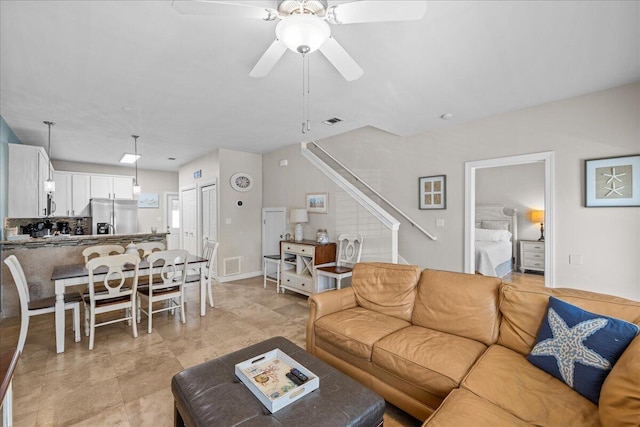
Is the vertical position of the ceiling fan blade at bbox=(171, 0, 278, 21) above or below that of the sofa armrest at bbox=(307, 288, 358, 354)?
above

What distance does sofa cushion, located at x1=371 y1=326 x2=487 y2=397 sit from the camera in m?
1.55

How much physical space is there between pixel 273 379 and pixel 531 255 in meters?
6.11

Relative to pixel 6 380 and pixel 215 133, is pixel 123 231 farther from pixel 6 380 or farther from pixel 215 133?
pixel 6 380

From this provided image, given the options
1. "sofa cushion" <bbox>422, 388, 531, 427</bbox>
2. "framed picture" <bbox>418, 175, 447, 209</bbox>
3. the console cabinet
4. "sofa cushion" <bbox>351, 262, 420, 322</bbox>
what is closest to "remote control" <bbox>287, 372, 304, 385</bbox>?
"sofa cushion" <bbox>422, 388, 531, 427</bbox>

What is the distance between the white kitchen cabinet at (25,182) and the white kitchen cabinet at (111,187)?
85.4 inches

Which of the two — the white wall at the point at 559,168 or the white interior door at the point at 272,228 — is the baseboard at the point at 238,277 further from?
the white wall at the point at 559,168

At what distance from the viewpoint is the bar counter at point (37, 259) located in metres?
3.64

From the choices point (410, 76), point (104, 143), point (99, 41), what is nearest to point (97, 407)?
point (99, 41)

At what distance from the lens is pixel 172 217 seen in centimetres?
826

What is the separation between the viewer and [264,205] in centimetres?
612

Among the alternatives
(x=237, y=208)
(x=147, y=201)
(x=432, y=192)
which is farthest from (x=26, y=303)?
(x=147, y=201)

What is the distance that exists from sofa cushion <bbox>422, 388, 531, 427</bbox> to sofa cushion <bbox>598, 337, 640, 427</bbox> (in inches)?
11.4

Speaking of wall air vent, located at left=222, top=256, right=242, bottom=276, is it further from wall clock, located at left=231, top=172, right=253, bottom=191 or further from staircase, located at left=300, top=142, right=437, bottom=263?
staircase, located at left=300, top=142, right=437, bottom=263

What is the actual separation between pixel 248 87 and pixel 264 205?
11.4ft
